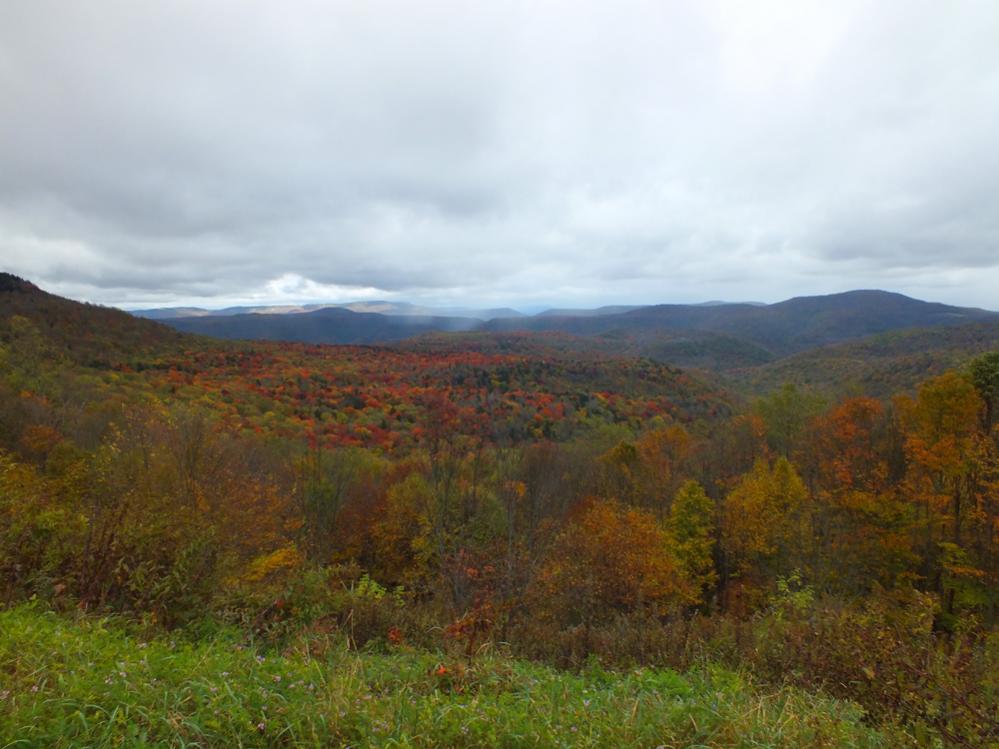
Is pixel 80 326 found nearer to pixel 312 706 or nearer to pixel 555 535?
pixel 555 535

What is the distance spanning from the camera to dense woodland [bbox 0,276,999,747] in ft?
17.9

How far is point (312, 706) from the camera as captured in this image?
3.32m

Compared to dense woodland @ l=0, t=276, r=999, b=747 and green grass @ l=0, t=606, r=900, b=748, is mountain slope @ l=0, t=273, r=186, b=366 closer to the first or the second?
dense woodland @ l=0, t=276, r=999, b=747

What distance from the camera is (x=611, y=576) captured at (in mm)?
15320

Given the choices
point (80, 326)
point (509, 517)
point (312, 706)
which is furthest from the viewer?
point (80, 326)

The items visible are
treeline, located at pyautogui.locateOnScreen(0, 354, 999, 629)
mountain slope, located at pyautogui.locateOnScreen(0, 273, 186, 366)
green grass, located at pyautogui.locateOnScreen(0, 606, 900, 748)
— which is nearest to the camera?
green grass, located at pyautogui.locateOnScreen(0, 606, 900, 748)

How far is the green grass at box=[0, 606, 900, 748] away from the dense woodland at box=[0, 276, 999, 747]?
68cm

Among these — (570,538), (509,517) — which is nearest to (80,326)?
(509,517)

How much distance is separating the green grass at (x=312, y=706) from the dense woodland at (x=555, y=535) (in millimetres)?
683

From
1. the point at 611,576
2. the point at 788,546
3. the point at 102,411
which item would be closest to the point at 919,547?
the point at 788,546

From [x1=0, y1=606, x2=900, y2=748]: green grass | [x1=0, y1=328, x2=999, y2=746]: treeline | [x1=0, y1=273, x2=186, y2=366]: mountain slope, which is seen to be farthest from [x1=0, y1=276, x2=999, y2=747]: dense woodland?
[x1=0, y1=273, x2=186, y2=366]: mountain slope

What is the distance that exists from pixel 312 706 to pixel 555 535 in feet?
61.2

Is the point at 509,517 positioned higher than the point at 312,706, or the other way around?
the point at 312,706

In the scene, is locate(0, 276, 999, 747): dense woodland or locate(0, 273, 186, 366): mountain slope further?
locate(0, 273, 186, 366): mountain slope
